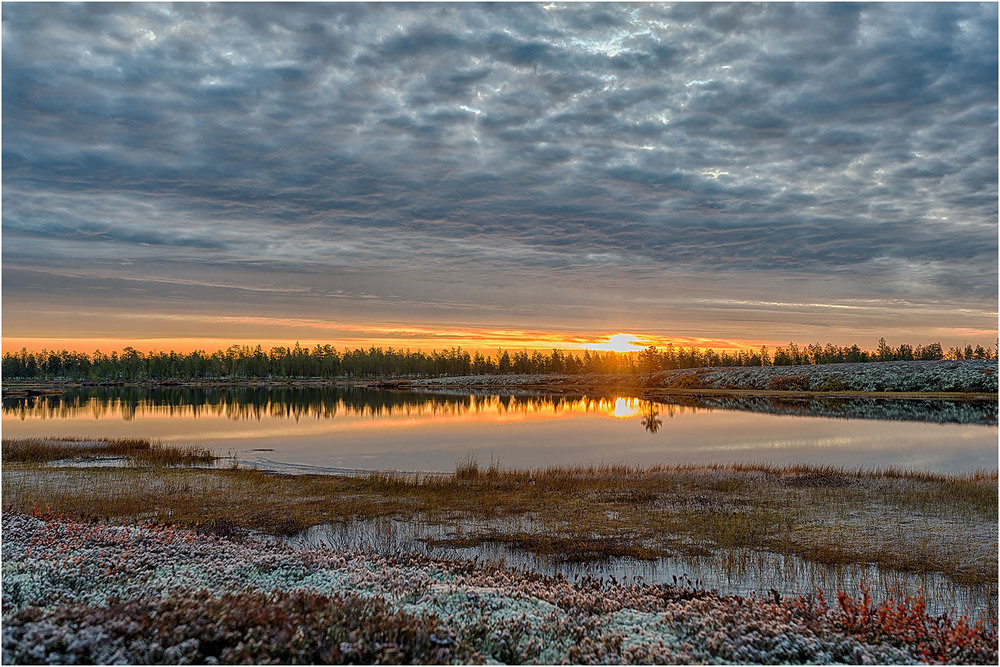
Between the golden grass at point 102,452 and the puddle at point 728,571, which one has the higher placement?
the puddle at point 728,571

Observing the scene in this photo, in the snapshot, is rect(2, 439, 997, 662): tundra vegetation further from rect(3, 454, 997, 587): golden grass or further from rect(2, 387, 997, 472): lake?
rect(2, 387, 997, 472): lake

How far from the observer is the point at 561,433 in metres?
55.6

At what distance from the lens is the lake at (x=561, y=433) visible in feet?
127

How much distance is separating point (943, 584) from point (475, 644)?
1209 centimetres

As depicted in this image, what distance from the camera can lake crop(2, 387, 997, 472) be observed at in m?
38.7

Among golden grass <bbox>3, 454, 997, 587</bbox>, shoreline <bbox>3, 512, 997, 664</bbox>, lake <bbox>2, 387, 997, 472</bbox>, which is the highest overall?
shoreline <bbox>3, 512, 997, 664</bbox>

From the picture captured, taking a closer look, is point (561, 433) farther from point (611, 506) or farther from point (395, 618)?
point (395, 618)

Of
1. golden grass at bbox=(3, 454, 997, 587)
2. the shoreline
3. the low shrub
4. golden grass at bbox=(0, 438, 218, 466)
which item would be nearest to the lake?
golden grass at bbox=(0, 438, 218, 466)

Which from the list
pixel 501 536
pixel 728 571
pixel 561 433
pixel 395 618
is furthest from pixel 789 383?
pixel 395 618

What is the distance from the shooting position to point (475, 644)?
33.5 feet

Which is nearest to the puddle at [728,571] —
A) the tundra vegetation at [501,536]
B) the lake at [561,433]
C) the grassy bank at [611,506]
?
the tundra vegetation at [501,536]

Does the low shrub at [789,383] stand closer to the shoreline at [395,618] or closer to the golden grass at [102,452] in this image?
the golden grass at [102,452]

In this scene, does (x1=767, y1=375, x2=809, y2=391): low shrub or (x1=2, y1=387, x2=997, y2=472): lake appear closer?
(x1=2, y1=387, x2=997, y2=472): lake

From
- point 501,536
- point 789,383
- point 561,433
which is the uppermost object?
point 789,383
